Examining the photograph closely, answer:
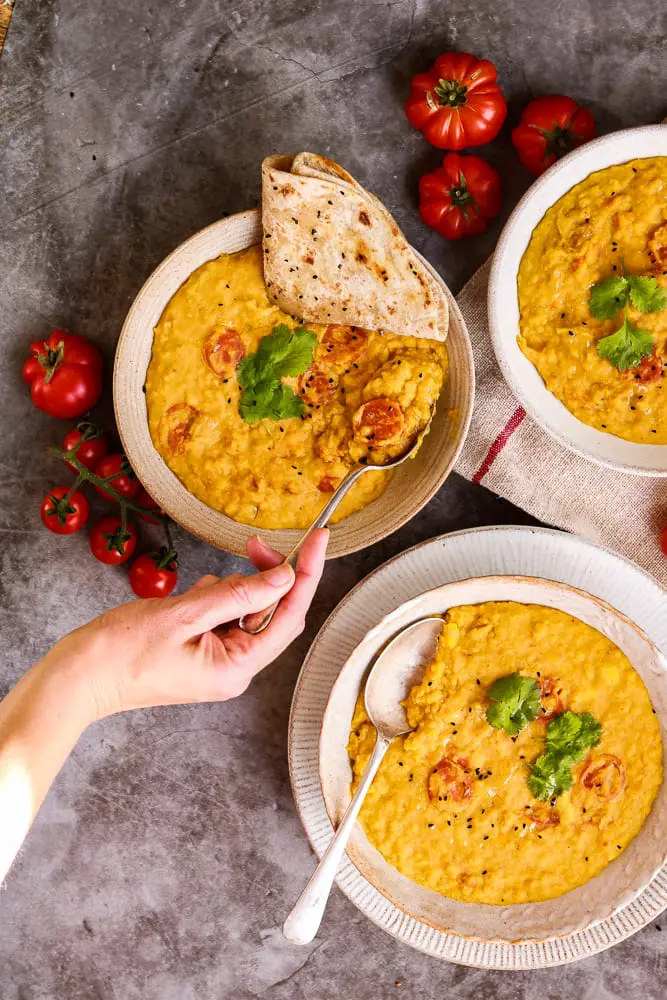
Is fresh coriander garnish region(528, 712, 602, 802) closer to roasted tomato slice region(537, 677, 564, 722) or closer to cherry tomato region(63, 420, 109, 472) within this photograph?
roasted tomato slice region(537, 677, 564, 722)

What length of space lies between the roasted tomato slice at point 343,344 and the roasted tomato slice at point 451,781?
1774 mm

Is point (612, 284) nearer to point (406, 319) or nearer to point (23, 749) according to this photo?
point (406, 319)

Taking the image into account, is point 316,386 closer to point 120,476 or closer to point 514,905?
point 120,476

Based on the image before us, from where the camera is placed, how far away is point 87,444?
13.1ft

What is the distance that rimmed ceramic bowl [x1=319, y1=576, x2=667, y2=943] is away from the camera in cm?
340

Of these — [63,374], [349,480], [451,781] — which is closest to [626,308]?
[349,480]

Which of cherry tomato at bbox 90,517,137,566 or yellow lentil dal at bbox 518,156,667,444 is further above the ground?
yellow lentil dal at bbox 518,156,667,444

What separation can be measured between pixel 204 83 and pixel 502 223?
156 centimetres

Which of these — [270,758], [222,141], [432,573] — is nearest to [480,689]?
[432,573]

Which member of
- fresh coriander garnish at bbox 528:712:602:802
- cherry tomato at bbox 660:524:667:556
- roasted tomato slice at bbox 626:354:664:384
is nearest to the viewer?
roasted tomato slice at bbox 626:354:664:384

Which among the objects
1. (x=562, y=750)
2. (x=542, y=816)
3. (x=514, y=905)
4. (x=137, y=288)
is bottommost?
(x=514, y=905)

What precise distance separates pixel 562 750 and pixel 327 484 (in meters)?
1.49

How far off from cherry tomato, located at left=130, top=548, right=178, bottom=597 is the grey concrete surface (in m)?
0.19

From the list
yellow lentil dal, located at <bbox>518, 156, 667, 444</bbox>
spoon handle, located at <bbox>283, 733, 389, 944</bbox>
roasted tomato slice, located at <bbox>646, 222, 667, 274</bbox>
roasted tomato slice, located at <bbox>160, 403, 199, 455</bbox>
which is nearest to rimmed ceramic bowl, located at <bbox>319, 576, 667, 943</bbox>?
spoon handle, located at <bbox>283, 733, 389, 944</bbox>
